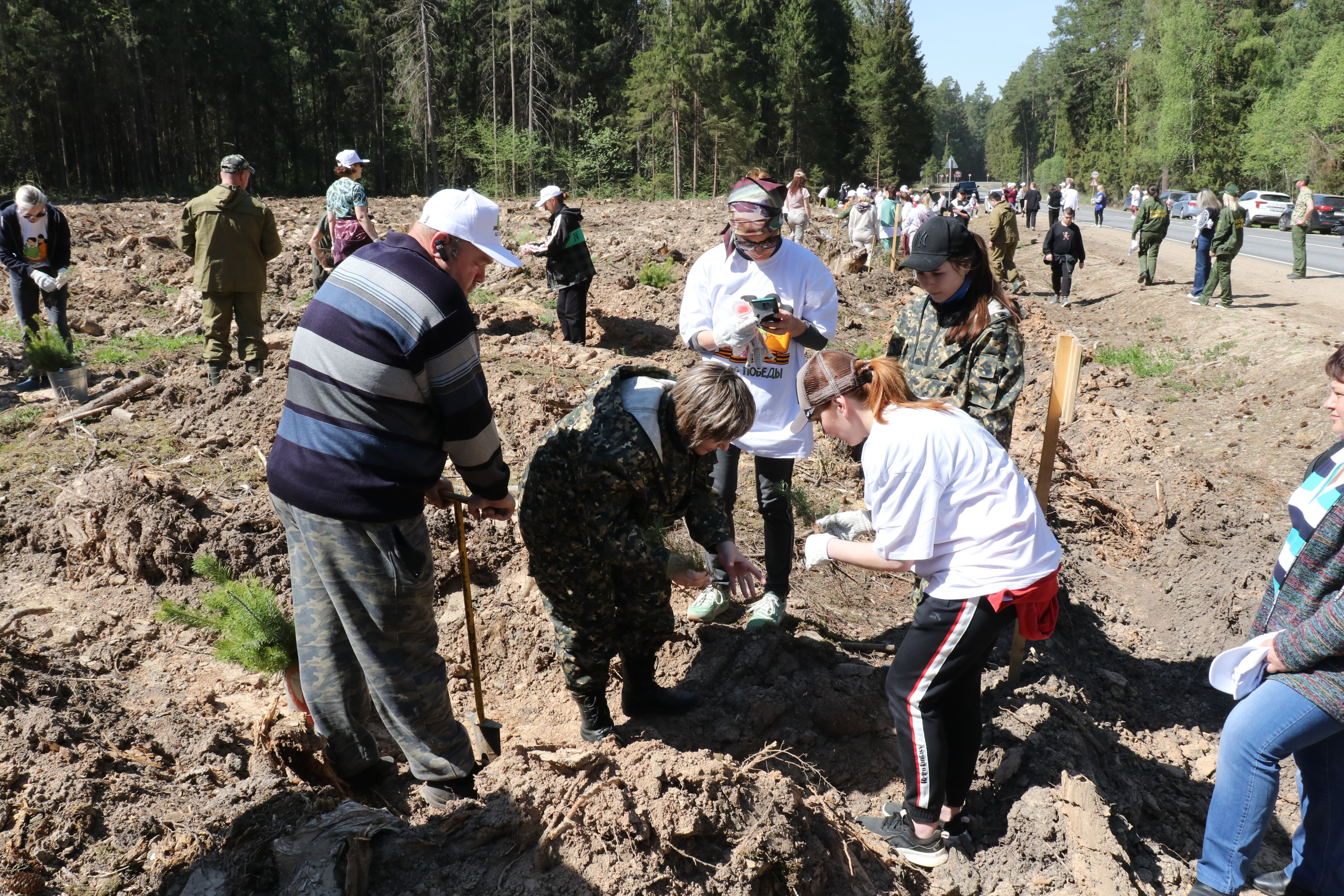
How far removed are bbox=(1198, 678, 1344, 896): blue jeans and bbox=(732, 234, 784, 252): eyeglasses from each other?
2365mm

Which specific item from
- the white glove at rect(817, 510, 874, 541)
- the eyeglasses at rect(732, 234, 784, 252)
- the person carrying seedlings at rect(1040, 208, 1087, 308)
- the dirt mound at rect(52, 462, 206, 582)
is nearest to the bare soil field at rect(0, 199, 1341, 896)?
the dirt mound at rect(52, 462, 206, 582)

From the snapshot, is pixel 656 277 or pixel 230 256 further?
pixel 656 277

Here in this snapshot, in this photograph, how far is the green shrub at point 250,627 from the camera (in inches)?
118

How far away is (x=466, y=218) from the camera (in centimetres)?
253

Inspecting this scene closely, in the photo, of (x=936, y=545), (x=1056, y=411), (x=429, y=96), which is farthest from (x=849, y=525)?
(x=429, y=96)

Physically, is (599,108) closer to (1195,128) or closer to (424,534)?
(1195,128)

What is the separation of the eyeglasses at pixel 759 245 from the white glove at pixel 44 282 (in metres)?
6.93

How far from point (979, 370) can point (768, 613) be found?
4.77ft

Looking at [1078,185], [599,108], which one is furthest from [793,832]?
[1078,185]

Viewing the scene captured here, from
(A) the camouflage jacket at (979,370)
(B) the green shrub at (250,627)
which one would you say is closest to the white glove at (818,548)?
(A) the camouflage jacket at (979,370)

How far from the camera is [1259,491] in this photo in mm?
6113

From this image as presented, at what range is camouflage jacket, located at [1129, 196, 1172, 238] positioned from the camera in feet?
46.1

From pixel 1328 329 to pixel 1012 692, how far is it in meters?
9.50

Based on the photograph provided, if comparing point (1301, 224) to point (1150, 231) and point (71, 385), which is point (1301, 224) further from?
point (71, 385)
